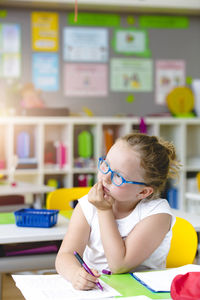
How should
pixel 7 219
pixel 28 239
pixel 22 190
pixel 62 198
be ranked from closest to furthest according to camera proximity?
pixel 28 239
pixel 7 219
pixel 62 198
pixel 22 190

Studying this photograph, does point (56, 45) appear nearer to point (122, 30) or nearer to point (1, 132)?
point (122, 30)

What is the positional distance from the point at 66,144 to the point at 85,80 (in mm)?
822

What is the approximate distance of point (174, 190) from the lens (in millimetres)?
5238

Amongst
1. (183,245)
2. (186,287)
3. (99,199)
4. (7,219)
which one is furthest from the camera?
(7,219)

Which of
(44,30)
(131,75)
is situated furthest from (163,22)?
(44,30)

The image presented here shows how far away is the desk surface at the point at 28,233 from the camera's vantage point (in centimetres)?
191

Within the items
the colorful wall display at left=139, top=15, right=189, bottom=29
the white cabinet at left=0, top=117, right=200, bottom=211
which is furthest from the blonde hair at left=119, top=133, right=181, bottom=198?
the colorful wall display at left=139, top=15, right=189, bottom=29

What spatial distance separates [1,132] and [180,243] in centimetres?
346

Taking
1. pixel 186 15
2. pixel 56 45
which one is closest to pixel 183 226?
pixel 56 45

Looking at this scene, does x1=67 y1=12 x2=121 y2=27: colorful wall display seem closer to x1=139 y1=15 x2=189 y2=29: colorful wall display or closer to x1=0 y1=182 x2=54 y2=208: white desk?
x1=139 y1=15 x2=189 y2=29: colorful wall display

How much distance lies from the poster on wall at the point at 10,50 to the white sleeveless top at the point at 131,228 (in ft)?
12.4

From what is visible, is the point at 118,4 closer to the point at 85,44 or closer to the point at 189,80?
the point at 85,44

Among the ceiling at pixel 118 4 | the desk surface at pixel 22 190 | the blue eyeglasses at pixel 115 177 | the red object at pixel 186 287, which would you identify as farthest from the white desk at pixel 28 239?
the ceiling at pixel 118 4

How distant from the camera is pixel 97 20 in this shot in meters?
5.34
